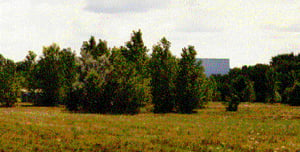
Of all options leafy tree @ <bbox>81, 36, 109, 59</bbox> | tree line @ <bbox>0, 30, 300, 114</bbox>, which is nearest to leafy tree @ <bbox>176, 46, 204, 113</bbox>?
tree line @ <bbox>0, 30, 300, 114</bbox>

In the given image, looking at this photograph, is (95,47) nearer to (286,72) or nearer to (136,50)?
(136,50)

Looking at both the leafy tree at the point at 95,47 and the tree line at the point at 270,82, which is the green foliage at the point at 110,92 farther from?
the tree line at the point at 270,82

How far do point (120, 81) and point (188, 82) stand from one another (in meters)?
12.6

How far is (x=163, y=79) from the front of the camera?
51.7 m

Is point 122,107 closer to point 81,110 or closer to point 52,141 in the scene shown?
point 81,110

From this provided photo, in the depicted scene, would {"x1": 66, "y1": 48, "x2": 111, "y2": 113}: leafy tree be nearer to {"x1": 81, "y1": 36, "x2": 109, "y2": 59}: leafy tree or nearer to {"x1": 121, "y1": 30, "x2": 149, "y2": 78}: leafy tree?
{"x1": 121, "y1": 30, "x2": 149, "y2": 78}: leafy tree

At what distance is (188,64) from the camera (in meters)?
50.5

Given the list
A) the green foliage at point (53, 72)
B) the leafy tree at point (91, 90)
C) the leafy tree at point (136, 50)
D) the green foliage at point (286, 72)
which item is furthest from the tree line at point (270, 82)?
the leafy tree at point (91, 90)

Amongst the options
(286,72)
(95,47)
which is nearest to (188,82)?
(95,47)

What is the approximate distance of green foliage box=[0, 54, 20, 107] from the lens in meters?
62.0

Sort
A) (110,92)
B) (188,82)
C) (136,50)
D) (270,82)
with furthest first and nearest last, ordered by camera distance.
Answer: (270,82) → (136,50) → (188,82) → (110,92)

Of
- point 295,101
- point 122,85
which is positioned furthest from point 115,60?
point 295,101

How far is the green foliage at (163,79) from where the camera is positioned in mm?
50875

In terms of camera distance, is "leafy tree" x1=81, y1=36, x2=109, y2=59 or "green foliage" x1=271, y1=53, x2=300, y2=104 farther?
"green foliage" x1=271, y1=53, x2=300, y2=104
